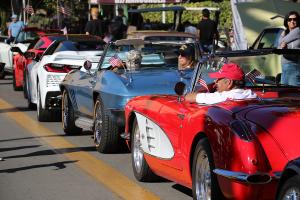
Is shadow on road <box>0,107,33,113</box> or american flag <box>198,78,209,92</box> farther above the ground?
american flag <box>198,78,209,92</box>

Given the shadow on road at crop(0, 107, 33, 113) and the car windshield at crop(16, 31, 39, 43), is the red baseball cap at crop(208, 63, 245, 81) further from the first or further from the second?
the car windshield at crop(16, 31, 39, 43)

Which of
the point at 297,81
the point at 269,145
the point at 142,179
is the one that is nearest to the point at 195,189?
the point at 269,145

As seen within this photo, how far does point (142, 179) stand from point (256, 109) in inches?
98.3

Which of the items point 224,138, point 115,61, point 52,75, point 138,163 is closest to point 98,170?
point 138,163

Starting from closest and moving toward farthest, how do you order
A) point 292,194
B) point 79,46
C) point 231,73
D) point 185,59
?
point 292,194 → point 231,73 → point 185,59 → point 79,46

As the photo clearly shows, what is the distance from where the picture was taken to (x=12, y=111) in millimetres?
16406

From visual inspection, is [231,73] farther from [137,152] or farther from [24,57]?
[24,57]

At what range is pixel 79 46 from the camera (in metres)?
16.5

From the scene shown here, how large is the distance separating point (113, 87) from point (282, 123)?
14.2 feet

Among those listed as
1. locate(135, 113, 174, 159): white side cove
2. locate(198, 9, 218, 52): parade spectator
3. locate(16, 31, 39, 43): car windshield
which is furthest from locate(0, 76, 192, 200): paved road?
locate(16, 31, 39, 43): car windshield

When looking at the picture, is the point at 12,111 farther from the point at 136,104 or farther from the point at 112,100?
the point at 136,104

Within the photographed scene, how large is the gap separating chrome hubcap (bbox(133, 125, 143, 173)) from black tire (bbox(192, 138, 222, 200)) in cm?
190

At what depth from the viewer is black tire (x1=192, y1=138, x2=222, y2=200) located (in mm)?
6480

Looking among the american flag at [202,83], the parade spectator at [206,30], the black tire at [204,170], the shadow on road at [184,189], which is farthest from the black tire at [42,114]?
the parade spectator at [206,30]
